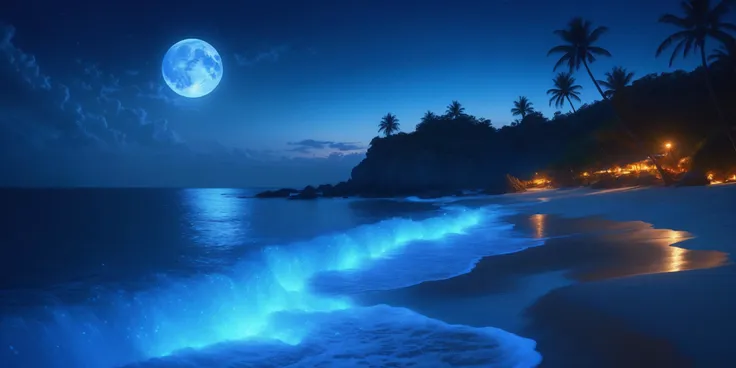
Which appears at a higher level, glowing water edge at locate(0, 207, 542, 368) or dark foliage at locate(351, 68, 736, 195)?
dark foliage at locate(351, 68, 736, 195)

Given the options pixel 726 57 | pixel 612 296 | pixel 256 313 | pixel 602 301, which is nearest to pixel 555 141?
pixel 726 57

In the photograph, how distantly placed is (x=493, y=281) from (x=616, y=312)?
11.3 ft

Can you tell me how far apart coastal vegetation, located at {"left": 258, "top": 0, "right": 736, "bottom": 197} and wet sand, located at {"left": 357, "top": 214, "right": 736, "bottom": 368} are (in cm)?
1942

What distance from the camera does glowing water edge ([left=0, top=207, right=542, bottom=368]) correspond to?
5.43 m

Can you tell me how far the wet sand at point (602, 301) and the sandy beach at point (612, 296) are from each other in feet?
0.05

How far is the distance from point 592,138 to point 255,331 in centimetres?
4942

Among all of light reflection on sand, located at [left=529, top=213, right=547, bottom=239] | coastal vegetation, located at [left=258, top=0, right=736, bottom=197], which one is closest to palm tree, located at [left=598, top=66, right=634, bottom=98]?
coastal vegetation, located at [left=258, top=0, right=736, bottom=197]

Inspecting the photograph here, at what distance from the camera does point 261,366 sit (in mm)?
5445

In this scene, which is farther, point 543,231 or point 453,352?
point 543,231

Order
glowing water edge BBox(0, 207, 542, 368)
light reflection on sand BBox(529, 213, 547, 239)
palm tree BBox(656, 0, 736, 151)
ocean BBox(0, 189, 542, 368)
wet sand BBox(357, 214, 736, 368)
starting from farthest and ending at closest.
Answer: palm tree BBox(656, 0, 736, 151), light reflection on sand BBox(529, 213, 547, 239), ocean BBox(0, 189, 542, 368), glowing water edge BBox(0, 207, 542, 368), wet sand BBox(357, 214, 736, 368)

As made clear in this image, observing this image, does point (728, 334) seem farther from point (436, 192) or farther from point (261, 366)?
point (436, 192)

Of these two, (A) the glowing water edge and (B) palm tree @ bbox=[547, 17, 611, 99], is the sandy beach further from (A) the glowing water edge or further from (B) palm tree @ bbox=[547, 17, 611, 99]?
(B) palm tree @ bbox=[547, 17, 611, 99]

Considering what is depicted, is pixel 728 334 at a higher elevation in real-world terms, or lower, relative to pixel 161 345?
higher

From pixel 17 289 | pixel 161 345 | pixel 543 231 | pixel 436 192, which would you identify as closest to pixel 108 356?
pixel 161 345
